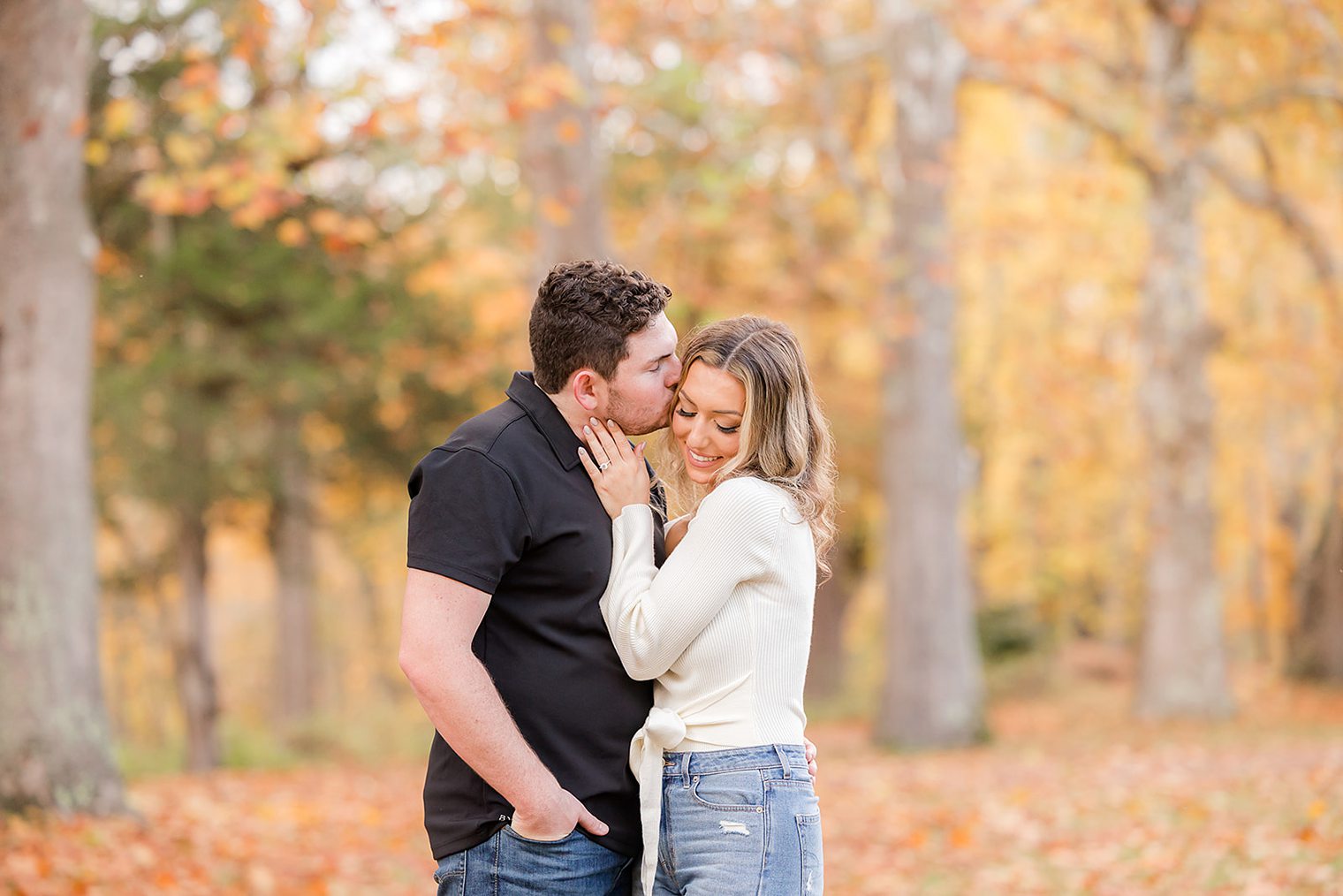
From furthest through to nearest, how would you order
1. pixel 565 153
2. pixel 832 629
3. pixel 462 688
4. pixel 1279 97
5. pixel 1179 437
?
pixel 832 629 → pixel 1179 437 → pixel 1279 97 → pixel 565 153 → pixel 462 688

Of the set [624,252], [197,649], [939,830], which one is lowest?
[939,830]

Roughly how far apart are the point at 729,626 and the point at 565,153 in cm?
778

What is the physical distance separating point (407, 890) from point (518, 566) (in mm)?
5103

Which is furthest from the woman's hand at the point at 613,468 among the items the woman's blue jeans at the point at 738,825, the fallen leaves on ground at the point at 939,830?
the fallen leaves on ground at the point at 939,830

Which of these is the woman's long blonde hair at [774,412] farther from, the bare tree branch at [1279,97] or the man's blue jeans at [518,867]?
the bare tree branch at [1279,97]

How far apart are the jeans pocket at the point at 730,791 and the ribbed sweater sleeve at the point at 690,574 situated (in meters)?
0.26

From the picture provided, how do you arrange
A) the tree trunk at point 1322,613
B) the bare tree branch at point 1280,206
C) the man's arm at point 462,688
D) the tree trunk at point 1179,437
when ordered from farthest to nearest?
the tree trunk at point 1322,613 → the tree trunk at point 1179,437 → the bare tree branch at point 1280,206 → the man's arm at point 462,688

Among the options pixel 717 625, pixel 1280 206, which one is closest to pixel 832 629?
pixel 1280 206

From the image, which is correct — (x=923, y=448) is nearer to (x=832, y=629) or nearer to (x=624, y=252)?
(x=624, y=252)

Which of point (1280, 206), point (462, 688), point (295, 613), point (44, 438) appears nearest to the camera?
point (462, 688)

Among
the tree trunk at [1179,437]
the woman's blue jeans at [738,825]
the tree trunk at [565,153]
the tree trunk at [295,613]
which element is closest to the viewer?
the woman's blue jeans at [738,825]

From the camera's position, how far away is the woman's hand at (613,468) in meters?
3.10

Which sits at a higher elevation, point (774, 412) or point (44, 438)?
point (44, 438)

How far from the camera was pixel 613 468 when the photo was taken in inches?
122
